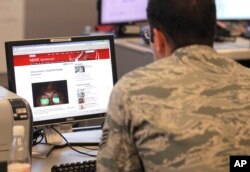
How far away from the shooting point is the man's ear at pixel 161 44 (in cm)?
140

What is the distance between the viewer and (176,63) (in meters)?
1.35

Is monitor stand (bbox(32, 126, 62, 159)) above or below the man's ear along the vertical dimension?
below

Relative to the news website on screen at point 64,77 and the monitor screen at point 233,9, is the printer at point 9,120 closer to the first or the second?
the news website on screen at point 64,77

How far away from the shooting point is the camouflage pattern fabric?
4.16 feet

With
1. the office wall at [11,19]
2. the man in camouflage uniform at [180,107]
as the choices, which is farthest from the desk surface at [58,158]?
the office wall at [11,19]

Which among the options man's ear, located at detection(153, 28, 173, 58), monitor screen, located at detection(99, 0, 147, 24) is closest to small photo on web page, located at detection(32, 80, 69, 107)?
man's ear, located at detection(153, 28, 173, 58)

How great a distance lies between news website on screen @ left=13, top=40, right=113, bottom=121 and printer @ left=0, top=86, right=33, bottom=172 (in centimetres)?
26

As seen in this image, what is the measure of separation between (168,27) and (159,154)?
1.11 feet

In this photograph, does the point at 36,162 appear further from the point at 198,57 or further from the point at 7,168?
the point at 198,57

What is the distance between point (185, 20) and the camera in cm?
134

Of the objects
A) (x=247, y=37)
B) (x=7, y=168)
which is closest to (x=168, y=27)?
(x=7, y=168)

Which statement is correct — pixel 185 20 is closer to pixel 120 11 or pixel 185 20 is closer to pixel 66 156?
pixel 66 156

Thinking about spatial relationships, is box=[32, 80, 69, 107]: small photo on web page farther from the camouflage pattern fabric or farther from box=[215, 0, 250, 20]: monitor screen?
box=[215, 0, 250, 20]: monitor screen

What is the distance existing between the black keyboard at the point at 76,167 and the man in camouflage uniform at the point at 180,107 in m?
0.40
